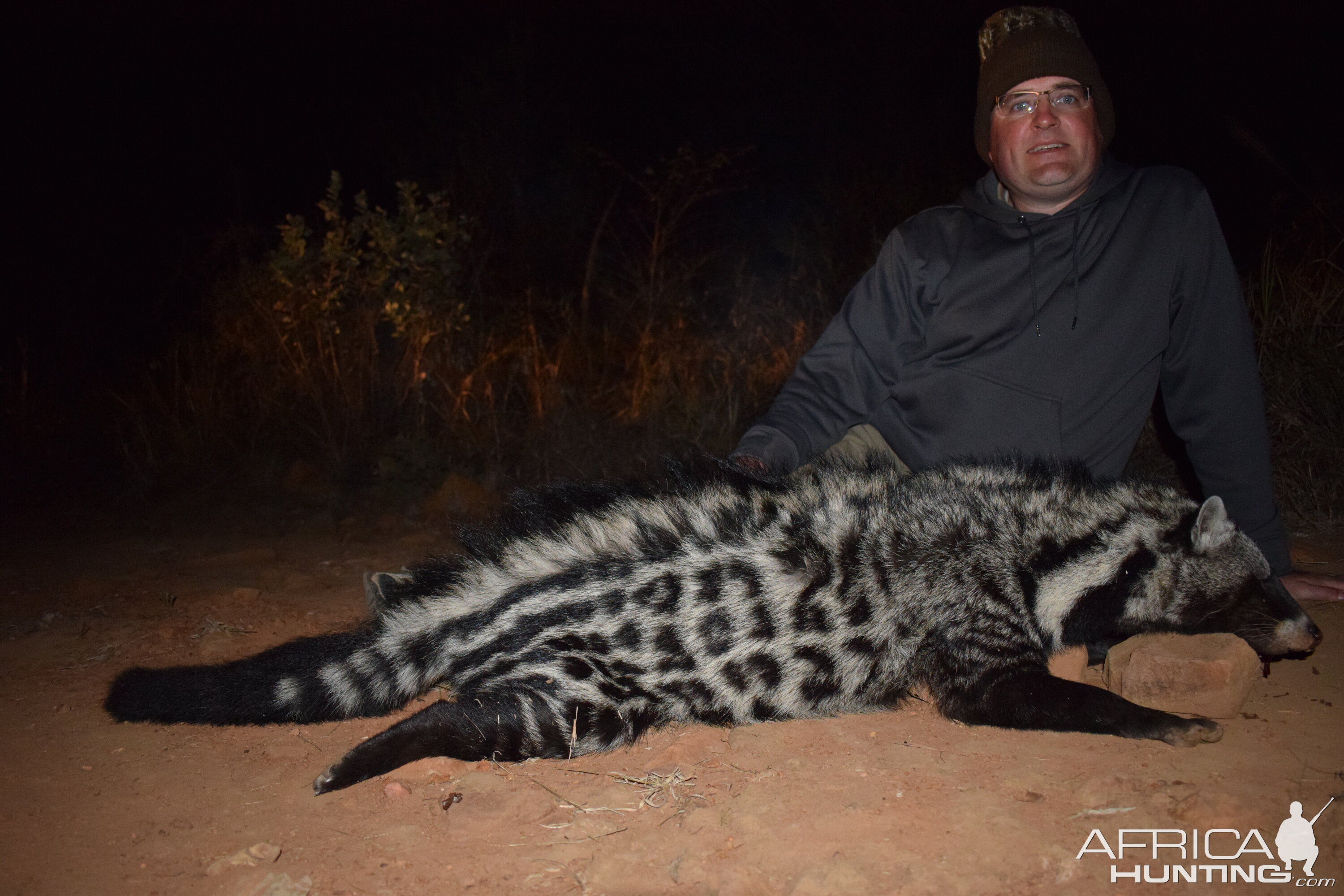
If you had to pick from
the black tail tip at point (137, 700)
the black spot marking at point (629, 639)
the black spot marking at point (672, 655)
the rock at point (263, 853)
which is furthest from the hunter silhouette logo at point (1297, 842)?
the black tail tip at point (137, 700)

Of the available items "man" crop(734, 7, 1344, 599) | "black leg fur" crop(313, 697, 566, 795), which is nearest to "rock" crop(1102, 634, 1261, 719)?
"man" crop(734, 7, 1344, 599)

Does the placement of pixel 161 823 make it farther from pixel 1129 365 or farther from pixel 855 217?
pixel 855 217

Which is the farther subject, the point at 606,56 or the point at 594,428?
the point at 606,56

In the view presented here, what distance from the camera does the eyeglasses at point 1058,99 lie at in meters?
3.25

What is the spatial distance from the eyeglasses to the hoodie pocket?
2.95 feet

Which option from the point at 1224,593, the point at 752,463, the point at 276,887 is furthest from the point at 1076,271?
the point at 276,887

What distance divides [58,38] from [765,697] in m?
14.8

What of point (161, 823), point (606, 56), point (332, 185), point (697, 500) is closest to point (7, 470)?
point (332, 185)

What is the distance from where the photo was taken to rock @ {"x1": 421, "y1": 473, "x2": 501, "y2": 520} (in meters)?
5.12

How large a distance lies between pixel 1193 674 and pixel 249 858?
245 cm

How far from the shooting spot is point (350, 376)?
6273 mm

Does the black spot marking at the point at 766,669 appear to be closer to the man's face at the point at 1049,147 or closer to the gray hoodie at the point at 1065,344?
the gray hoodie at the point at 1065,344

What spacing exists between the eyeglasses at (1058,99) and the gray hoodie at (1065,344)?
9.4 inches

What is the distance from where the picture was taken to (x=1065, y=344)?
3248 millimetres
